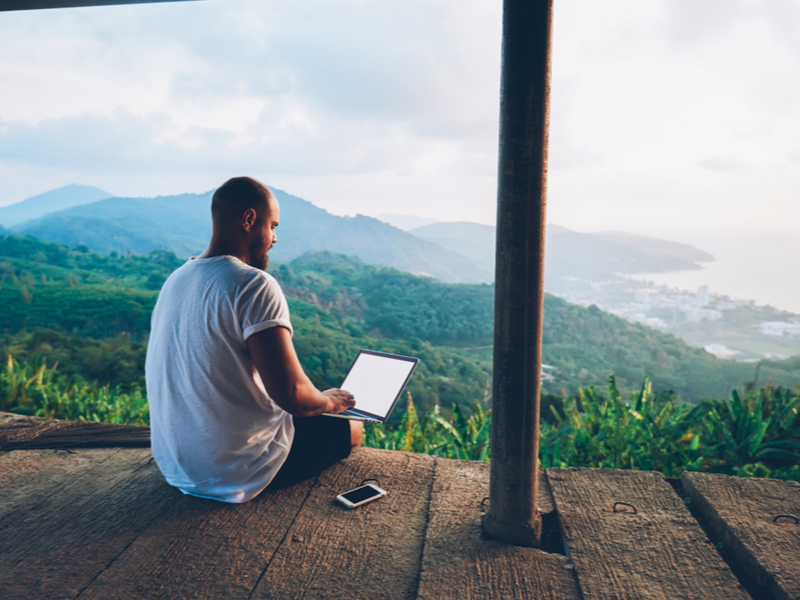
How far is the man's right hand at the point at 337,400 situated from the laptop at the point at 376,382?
1.8 inches

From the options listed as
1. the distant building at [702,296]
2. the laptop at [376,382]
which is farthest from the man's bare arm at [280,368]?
the distant building at [702,296]

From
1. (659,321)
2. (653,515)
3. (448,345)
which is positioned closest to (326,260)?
(448,345)

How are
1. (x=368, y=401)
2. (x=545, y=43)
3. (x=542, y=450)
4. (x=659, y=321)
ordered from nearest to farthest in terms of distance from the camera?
(x=545, y=43) → (x=368, y=401) → (x=542, y=450) → (x=659, y=321)

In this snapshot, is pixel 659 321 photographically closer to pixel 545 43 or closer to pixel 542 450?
A: pixel 542 450

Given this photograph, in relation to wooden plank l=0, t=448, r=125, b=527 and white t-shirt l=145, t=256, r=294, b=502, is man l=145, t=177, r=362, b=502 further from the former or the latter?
wooden plank l=0, t=448, r=125, b=527

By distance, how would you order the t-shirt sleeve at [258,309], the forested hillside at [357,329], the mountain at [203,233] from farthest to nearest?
the mountain at [203,233] < the forested hillside at [357,329] < the t-shirt sleeve at [258,309]

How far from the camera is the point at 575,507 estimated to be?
1.80 metres

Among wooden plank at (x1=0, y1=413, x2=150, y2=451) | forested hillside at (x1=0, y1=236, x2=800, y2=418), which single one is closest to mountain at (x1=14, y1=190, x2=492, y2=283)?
forested hillside at (x1=0, y1=236, x2=800, y2=418)

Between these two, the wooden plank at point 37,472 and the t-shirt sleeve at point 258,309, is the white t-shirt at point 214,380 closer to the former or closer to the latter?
the t-shirt sleeve at point 258,309

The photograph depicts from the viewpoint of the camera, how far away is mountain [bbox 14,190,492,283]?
15.5m

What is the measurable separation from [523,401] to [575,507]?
0.58 m

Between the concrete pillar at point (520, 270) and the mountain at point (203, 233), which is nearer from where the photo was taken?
the concrete pillar at point (520, 270)

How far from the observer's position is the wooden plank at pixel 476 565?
1.36 meters

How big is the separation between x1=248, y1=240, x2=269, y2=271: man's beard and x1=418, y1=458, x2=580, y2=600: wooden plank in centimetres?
109
